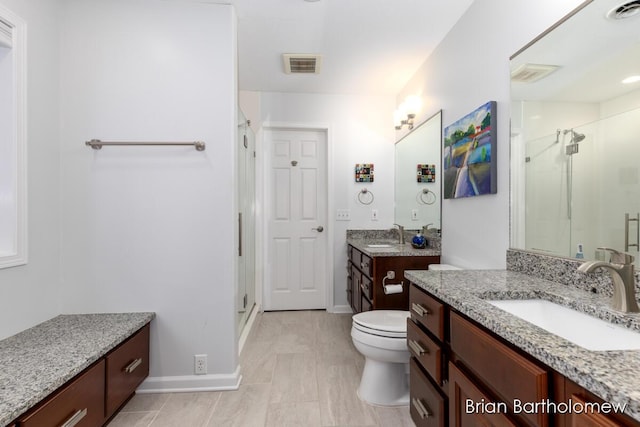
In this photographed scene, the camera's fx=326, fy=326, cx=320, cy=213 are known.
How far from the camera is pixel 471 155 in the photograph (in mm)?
1991

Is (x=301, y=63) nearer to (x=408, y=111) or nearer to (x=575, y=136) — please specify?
(x=408, y=111)

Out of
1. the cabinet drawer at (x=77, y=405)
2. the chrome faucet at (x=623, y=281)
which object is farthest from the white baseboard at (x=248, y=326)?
the chrome faucet at (x=623, y=281)

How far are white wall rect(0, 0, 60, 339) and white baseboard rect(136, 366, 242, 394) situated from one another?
0.69m

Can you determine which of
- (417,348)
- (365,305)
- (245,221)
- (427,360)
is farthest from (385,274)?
(245,221)

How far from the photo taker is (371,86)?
330cm

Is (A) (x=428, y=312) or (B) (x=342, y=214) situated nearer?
(A) (x=428, y=312)

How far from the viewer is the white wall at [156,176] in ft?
6.28

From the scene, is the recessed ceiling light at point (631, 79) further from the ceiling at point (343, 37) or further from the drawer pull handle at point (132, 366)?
the drawer pull handle at point (132, 366)

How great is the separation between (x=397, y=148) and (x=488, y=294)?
250cm

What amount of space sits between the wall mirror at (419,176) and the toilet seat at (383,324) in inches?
35.5

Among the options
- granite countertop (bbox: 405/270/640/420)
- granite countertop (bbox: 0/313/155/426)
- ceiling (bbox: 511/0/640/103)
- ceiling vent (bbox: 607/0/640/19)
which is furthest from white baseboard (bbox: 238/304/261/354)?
ceiling vent (bbox: 607/0/640/19)

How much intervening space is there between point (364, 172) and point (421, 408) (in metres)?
2.45

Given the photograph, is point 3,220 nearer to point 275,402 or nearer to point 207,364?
point 207,364

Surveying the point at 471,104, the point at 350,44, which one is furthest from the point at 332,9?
the point at 471,104
